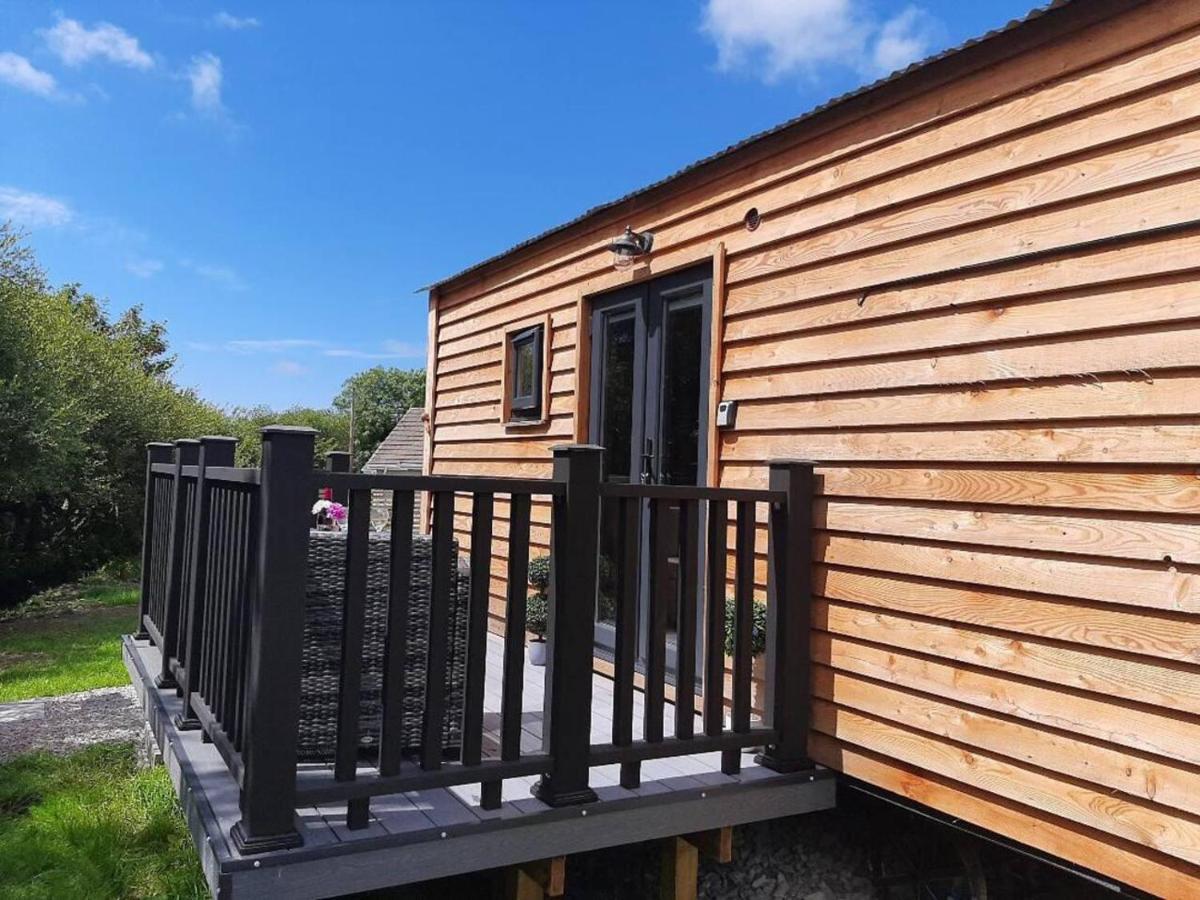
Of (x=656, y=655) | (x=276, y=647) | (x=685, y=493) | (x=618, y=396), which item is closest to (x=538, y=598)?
(x=618, y=396)

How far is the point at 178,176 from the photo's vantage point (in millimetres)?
21703

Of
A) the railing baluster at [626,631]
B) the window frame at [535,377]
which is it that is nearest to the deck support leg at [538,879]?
the railing baluster at [626,631]

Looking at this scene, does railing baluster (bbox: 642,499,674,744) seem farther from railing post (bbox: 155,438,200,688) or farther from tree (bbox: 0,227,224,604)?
tree (bbox: 0,227,224,604)

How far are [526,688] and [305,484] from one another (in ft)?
7.31

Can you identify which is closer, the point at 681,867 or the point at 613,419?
the point at 681,867

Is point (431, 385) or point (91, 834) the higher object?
point (431, 385)

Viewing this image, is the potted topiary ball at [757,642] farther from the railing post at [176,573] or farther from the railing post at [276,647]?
the railing post at [176,573]

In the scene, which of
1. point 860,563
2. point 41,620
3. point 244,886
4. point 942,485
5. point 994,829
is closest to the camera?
point 244,886

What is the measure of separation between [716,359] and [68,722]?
4.89 meters

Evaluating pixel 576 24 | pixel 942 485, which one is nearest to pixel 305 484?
pixel 942 485

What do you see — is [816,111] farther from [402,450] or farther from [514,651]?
[402,450]

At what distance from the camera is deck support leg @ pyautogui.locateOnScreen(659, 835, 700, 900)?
Answer: 108 inches

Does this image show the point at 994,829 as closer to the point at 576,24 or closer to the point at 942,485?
the point at 942,485

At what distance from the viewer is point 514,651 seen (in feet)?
7.84
